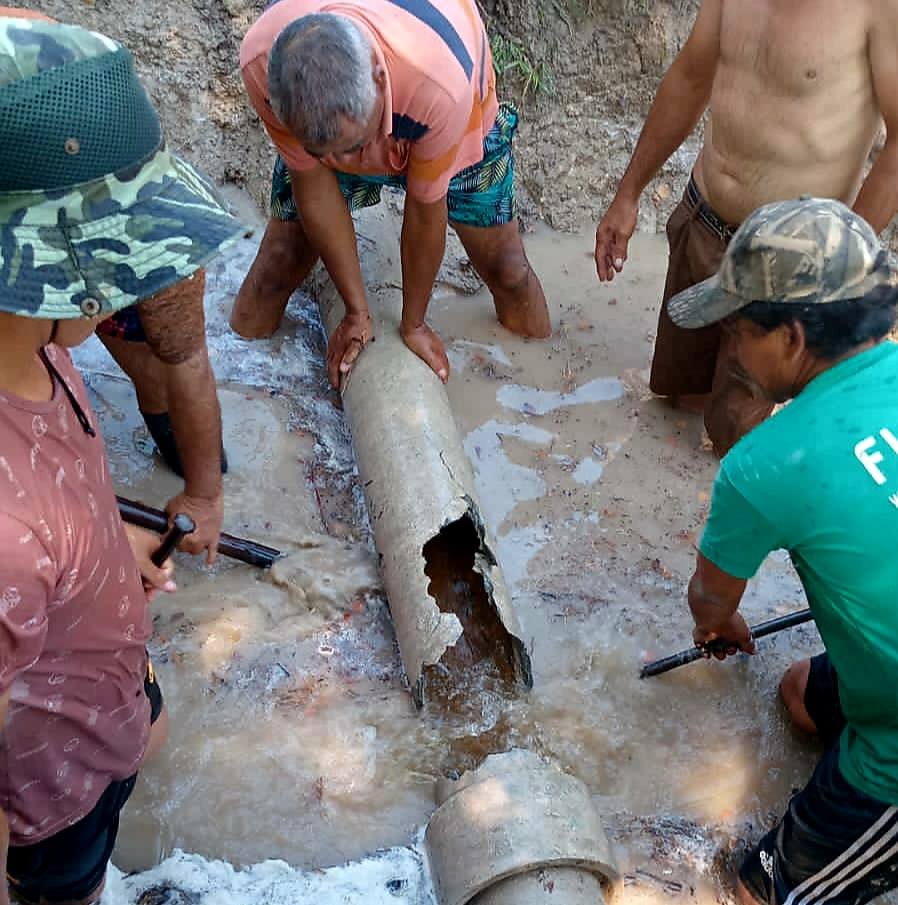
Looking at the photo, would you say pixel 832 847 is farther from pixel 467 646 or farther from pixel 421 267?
Result: pixel 421 267

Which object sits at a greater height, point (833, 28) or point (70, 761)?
point (833, 28)

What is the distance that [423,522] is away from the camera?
2914mm

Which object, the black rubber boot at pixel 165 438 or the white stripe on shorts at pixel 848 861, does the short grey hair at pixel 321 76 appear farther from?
the white stripe on shorts at pixel 848 861

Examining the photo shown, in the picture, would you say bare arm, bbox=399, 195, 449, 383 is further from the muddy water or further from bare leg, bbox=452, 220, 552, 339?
bare leg, bbox=452, 220, 552, 339

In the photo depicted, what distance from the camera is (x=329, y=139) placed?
2.57m

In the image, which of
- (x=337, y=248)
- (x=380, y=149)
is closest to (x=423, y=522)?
(x=337, y=248)

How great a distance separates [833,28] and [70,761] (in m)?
3.07

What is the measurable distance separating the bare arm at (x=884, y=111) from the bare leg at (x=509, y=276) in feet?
4.95

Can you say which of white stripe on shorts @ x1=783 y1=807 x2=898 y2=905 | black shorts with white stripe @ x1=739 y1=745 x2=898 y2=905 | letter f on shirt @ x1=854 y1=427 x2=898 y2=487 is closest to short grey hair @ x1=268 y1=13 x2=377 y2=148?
letter f on shirt @ x1=854 y1=427 x2=898 y2=487

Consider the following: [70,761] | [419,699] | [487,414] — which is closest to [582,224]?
[487,414]

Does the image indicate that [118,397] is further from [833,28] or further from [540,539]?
[833,28]

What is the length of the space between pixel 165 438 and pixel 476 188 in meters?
1.72

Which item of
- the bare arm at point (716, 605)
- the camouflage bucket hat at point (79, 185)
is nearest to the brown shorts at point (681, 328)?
the bare arm at point (716, 605)

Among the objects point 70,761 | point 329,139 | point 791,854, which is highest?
point 329,139
